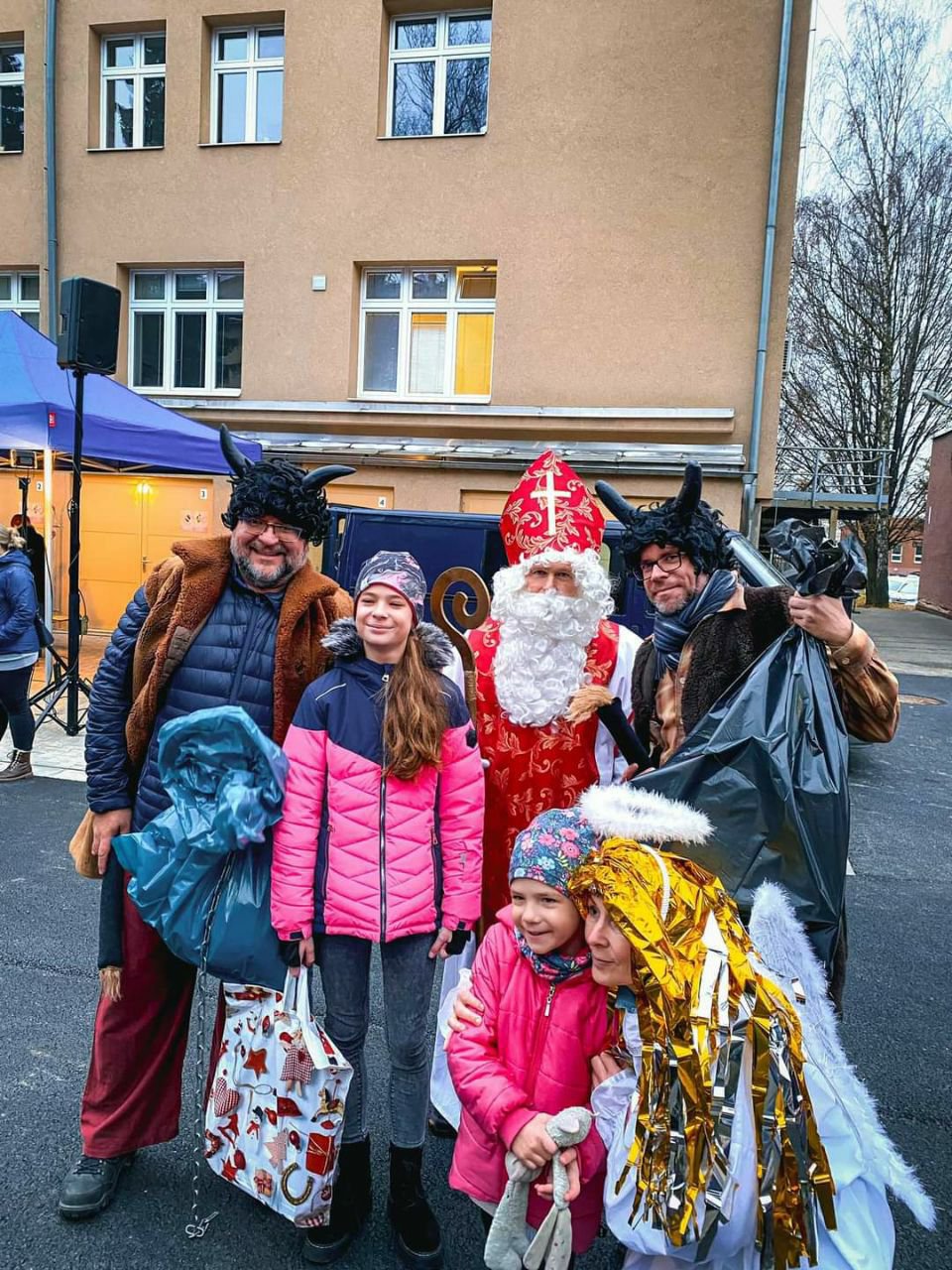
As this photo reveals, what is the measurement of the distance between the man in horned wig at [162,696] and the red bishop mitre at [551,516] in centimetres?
72

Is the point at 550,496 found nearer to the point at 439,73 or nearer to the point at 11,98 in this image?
the point at 439,73

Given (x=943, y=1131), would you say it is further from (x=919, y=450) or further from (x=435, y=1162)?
(x=919, y=450)

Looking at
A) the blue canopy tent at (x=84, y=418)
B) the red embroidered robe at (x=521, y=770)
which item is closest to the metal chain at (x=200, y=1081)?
the red embroidered robe at (x=521, y=770)

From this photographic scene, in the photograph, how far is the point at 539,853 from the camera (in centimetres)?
183

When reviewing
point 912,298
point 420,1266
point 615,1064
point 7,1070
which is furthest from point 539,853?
point 912,298

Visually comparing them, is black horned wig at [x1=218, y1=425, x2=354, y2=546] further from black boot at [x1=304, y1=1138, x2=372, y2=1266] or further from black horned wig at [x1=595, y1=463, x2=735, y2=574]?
black boot at [x1=304, y1=1138, x2=372, y2=1266]

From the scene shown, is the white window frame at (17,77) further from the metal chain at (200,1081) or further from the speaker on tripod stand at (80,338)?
the metal chain at (200,1081)

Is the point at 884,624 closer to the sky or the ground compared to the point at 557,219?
closer to the ground

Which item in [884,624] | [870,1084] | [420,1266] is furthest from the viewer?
[884,624]

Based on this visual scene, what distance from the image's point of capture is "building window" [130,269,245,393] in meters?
12.3

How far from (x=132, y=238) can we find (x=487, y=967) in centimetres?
1313

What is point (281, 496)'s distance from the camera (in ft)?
7.23

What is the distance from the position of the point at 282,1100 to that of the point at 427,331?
11.2 meters

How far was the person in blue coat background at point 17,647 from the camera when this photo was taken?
607cm
